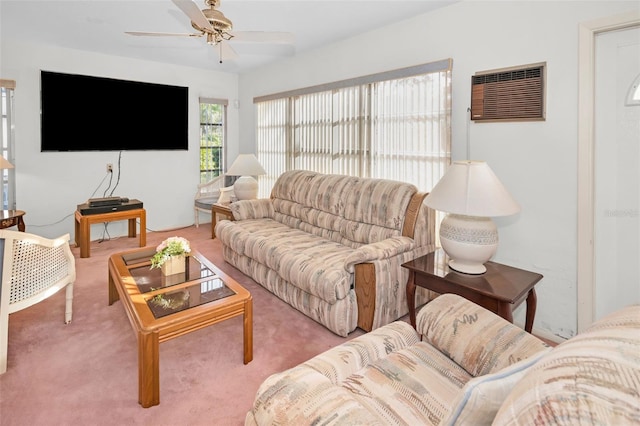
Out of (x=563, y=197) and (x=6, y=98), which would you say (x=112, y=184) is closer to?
(x=6, y=98)

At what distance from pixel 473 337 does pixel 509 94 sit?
1.95 m

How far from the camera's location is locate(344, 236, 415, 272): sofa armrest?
242 cm

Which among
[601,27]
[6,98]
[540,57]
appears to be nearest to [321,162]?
[540,57]

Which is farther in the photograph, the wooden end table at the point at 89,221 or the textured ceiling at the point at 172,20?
the wooden end table at the point at 89,221

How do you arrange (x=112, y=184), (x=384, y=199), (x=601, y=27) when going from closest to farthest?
(x=601, y=27)
(x=384, y=199)
(x=112, y=184)

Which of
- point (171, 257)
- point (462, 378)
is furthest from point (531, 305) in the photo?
point (171, 257)

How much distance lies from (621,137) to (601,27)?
0.68 m

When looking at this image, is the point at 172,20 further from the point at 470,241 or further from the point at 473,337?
the point at 473,337

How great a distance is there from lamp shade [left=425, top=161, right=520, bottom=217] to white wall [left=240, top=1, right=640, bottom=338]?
1.95 feet

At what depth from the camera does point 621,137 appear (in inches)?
86.2

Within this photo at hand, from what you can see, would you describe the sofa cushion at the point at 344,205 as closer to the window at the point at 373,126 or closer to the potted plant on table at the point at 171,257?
the window at the point at 373,126

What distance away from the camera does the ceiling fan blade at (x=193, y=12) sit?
74.8 inches

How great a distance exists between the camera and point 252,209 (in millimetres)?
4148

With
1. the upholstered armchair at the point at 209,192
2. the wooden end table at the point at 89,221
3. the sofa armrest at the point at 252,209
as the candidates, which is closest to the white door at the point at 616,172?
the sofa armrest at the point at 252,209
